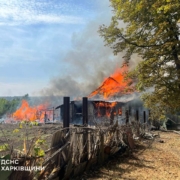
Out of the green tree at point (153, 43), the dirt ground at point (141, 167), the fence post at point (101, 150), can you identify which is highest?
the green tree at point (153, 43)

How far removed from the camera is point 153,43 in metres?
10.7

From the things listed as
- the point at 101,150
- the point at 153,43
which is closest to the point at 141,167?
the point at 101,150

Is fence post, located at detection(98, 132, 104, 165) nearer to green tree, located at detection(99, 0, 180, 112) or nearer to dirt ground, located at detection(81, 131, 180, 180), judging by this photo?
dirt ground, located at detection(81, 131, 180, 180)

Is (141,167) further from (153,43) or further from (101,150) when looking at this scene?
(153,43)

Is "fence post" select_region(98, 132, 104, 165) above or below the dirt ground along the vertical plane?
above

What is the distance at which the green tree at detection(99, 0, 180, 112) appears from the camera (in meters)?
9.71

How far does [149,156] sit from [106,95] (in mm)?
22408

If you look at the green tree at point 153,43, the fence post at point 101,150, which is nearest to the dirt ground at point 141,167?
the fence post at point 101,150

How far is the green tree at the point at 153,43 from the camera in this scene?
31.9ft

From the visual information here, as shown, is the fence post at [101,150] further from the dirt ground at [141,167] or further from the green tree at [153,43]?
the green tree at [153,43]

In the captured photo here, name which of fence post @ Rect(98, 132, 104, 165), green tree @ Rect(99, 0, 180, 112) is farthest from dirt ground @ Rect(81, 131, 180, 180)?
green tree @ Rect(99, 0, 180, 112)

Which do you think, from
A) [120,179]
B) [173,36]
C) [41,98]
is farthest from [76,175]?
[41,98]

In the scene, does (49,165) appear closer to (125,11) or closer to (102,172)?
(102,172)

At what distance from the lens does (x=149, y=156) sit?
32.1ft
